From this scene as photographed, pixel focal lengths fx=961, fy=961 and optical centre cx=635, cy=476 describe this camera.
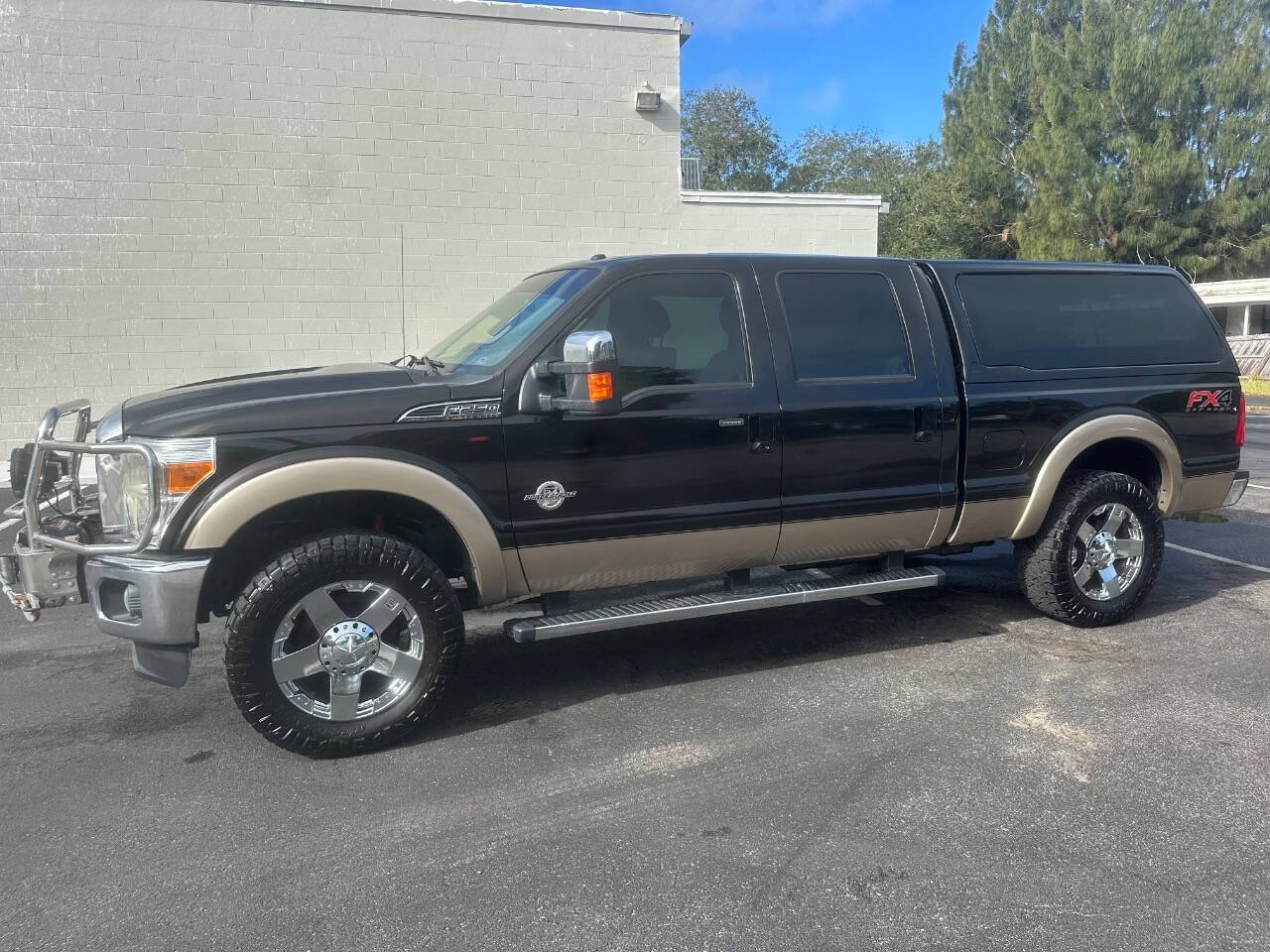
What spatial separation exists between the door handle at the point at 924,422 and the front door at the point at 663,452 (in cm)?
78

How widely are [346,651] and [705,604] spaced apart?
1.56 metres

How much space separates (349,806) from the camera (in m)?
3.42

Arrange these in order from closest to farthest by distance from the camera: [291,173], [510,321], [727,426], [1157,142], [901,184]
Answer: [727,426] < [510,321] < [291,173] < [1157,142] < [901,184]

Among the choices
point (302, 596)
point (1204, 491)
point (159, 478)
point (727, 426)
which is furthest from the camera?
point (1204, 491)

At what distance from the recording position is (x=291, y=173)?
41.0 feet

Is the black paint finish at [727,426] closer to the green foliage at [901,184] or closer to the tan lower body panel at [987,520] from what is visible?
the tan lower body panel at [987,520]

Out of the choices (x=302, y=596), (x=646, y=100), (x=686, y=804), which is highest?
(x=646, y=100)

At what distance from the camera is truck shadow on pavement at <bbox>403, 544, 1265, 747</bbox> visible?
4438mm

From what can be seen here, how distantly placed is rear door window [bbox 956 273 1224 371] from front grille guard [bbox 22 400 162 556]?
12.7ft

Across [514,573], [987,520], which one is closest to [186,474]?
[514,573]

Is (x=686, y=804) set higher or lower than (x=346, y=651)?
lower

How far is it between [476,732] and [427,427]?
4.24ft

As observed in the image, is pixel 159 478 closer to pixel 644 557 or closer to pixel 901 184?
pixel 644 557

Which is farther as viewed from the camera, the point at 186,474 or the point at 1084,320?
the point at 1084,320
